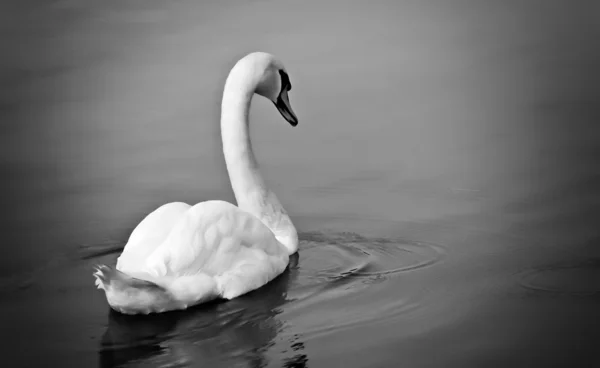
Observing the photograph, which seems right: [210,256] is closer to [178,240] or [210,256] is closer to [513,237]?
[178,240]

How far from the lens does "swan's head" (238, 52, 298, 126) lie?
8.15m

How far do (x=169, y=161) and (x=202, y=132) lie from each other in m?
1.17

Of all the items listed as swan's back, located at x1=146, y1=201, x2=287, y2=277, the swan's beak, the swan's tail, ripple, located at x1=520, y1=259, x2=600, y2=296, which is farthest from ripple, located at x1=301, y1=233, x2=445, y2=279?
the swan's tail

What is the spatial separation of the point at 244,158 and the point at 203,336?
2.28 m

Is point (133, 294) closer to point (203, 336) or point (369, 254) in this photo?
point (203, 336)

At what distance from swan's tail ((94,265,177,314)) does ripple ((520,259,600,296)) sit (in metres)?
2.42

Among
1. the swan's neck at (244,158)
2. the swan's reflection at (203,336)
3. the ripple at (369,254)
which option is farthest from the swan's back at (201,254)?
the swan's neck at (244,158)

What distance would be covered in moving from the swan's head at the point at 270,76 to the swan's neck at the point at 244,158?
67mm

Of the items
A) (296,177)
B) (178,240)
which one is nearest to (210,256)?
(178,240)

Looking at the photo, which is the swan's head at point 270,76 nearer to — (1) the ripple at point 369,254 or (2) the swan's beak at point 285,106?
(2) the swan's beak at point 285,106

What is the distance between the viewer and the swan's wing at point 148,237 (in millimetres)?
6648

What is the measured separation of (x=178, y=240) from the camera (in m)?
6.57

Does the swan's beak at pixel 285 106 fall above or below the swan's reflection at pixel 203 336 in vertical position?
above

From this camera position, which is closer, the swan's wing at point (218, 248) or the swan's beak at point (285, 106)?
the swan's wing at point (218, 248)
